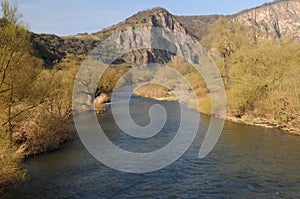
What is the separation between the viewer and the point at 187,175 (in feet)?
64.9

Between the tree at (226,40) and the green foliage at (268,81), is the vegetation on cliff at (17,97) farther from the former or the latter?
the tree at (226,40)

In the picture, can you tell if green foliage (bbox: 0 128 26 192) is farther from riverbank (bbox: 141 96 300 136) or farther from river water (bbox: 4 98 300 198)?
riverbank (bbox: 141 96 300 136)

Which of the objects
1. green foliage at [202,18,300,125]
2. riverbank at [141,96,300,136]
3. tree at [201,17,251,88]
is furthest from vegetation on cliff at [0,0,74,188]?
tree at [201,17,251,88]

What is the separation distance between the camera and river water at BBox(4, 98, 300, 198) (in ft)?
55.5

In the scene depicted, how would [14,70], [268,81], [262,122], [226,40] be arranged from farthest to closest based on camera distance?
[226,40]
[268,81]
[262,122]
[14,70]

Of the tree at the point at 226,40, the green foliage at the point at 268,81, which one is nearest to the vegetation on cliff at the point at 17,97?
the green foliage at the point at 268,81

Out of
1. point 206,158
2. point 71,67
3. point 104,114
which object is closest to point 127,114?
point 104,114

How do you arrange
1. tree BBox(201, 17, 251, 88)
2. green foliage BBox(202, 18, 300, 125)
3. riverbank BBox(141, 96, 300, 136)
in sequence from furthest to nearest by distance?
tree BBox(201, 17, 251, 88) < green foliage BBox(202, 18, 300, 125) < riverbank BBox(141, 96, 300, 136)

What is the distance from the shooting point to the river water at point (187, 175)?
1692cm

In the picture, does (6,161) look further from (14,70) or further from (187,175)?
(187,175)

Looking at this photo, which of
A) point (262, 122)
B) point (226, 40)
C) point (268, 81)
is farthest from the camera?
point (226, 40)

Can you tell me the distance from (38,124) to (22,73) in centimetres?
810

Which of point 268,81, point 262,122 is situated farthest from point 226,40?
point 262,122

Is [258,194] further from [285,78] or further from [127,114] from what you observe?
[127,114]
